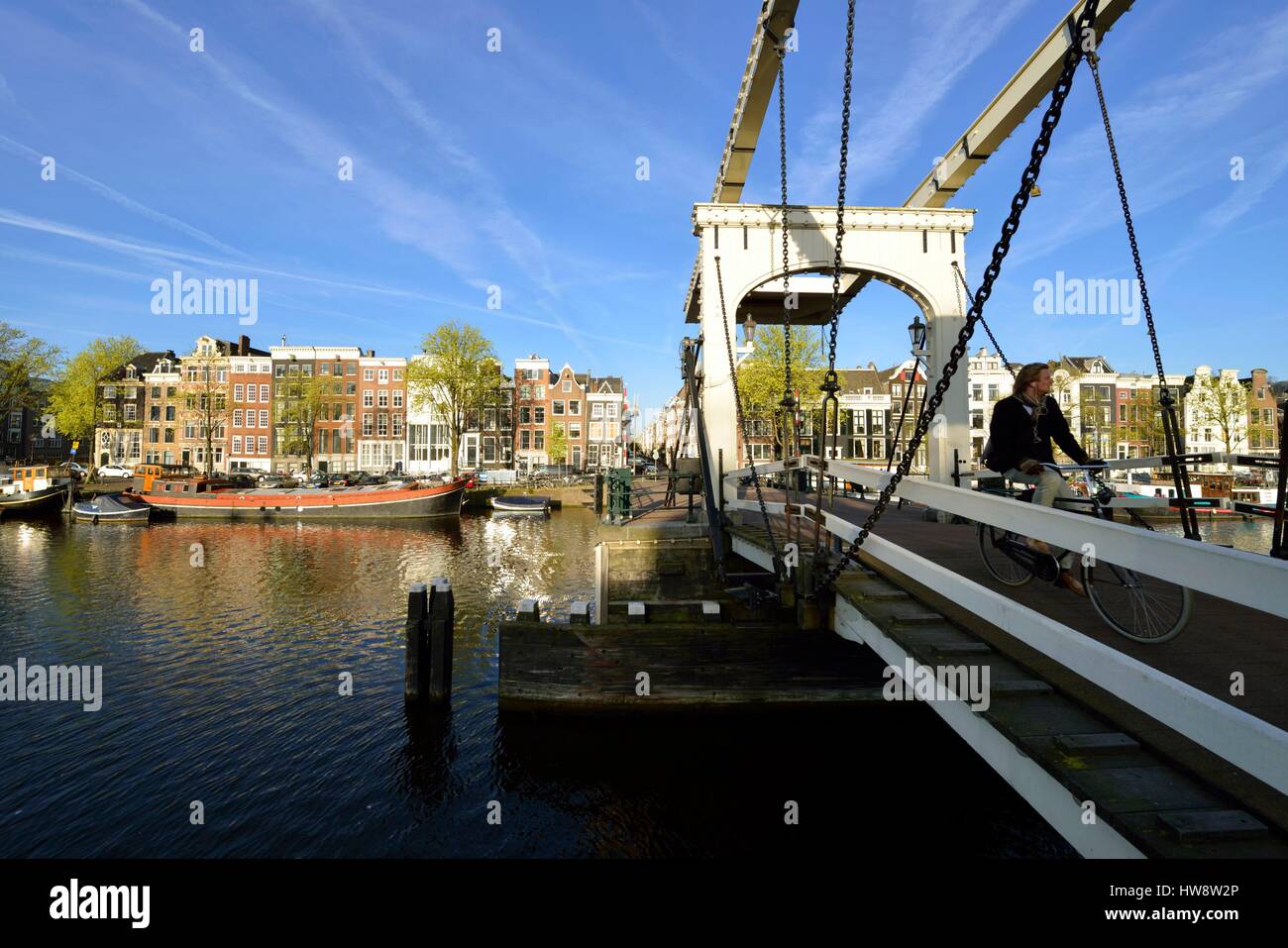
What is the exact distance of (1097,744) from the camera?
299 centimetres

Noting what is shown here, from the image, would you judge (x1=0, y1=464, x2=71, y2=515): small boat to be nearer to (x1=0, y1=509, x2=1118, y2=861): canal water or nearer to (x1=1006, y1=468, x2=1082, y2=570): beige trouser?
(x1=0, y1=509, x2=1118, y2=861): canal water

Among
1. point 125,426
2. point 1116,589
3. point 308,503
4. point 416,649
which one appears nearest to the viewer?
point 1116,589

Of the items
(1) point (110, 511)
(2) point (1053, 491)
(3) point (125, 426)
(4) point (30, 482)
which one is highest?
(3) point (125, 426)

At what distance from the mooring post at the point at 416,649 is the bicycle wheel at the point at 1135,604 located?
8.67m

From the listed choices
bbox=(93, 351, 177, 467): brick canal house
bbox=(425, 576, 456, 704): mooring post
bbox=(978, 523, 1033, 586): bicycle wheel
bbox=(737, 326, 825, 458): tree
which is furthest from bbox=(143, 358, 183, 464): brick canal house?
bbox=(978, 523, 1033, 586): bicycle wheel

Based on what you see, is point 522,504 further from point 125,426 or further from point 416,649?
point 125,426

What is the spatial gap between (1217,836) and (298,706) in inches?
416

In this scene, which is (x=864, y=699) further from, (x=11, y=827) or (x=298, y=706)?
(x=11, y=827)

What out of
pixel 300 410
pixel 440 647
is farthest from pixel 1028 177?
pixel 300 410

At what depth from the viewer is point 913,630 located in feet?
15.3

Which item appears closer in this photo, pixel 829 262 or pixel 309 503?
pixel 829 262

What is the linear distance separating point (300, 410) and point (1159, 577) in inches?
2493
